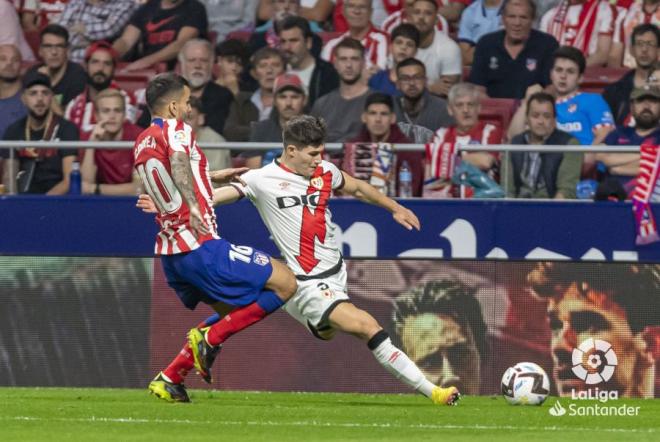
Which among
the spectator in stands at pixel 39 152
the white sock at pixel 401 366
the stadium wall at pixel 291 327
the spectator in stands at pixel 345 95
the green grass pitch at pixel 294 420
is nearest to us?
the green grass pitch at pixel 294 420

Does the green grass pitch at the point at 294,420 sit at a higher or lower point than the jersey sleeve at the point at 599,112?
lower

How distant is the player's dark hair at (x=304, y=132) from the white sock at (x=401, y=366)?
4.29 ft

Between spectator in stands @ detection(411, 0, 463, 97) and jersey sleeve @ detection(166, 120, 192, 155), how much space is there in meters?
6.13

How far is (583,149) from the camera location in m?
12.9

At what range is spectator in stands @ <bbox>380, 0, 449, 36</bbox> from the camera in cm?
1598

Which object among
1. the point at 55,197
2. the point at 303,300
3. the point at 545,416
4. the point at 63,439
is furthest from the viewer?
the point at 55,197

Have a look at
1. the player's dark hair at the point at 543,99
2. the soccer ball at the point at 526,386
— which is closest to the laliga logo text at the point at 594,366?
the soccer ball at the point at 526,386

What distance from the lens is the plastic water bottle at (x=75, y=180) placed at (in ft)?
46.1

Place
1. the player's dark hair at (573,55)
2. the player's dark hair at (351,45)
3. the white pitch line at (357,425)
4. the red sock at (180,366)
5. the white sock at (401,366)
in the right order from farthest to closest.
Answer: the player's dark hair at (351,45) < the player's dark hair at (573,55) < the red sock at (180,366) < the white sock at (401,366) < the white pitch line at (357,425)

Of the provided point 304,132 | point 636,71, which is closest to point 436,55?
point 636,71

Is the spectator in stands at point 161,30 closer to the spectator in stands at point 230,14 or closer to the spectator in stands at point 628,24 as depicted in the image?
the spectator in stands at point 230,14

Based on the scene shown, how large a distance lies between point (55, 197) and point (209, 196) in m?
4.42

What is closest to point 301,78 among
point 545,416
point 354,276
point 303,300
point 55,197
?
point 55,197

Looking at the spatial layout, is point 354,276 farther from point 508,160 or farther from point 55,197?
point 55,197
